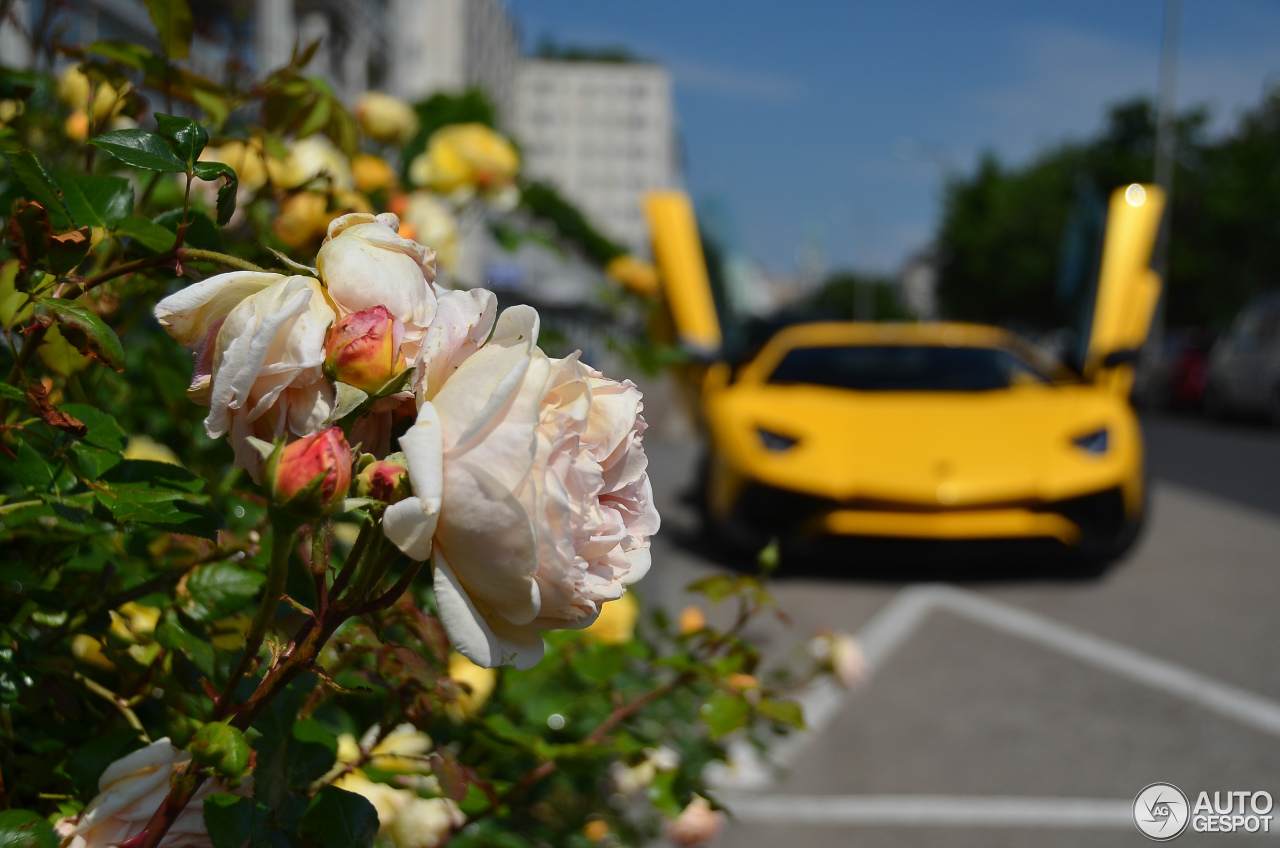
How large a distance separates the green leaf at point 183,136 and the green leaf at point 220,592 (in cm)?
29

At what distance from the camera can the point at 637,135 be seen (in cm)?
9625

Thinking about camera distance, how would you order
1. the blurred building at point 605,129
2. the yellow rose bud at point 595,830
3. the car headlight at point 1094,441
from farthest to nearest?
Result: the blurred building at point 605,129, the car headlight at point 1094,441, the yellow rose bud at point 595,830

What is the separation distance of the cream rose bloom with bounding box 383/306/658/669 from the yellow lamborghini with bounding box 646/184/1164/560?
4.24 meters

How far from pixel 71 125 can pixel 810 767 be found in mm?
2398

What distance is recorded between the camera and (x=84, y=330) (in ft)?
1.87

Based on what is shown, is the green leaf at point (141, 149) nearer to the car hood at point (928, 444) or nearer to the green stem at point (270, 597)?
the green stem at point (270, 597)

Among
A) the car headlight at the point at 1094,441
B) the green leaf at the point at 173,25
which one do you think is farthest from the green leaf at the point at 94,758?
the car headlight at the point at 1094,441

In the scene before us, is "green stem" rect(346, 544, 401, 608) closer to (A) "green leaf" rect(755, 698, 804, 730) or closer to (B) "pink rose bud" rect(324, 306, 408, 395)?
(B) "pink rose bud" rect(324, 306, 408, 395)

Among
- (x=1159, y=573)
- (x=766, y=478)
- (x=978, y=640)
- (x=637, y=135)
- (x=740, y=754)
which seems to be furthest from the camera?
(x=637, y=135)

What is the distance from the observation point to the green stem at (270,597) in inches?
17.9

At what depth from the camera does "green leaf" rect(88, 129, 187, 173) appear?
1.89 feet

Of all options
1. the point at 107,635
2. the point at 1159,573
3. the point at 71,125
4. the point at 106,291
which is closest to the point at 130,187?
the point at 106,291

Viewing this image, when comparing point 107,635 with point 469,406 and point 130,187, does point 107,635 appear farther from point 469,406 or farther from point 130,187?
point 469,406

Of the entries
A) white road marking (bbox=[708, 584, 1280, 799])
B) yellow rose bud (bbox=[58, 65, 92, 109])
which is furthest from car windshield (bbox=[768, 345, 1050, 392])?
yellow rose bud (bbox=[58, 65, 92, 109])
